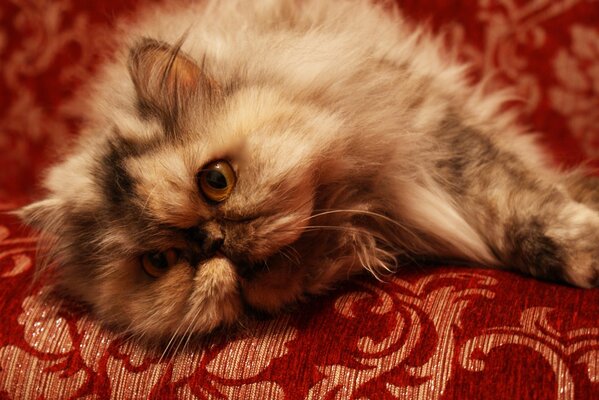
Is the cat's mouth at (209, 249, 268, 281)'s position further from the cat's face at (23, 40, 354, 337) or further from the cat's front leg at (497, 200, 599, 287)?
the cat's front leg at (497, 200, 599, 287)

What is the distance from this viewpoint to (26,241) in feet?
4.33

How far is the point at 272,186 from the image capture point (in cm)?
84

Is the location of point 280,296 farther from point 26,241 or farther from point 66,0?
point 66,0

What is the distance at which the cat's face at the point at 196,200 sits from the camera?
2.82 feet

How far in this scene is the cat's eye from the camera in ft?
2.85

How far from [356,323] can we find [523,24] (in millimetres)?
1252

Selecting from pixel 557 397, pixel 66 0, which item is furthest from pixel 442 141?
pixel 66 0

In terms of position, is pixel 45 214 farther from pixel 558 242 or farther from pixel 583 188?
pixel 583 188

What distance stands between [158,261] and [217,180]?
7.9 inches

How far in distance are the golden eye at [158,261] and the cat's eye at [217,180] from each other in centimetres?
13

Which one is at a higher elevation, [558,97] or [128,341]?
[558,97]

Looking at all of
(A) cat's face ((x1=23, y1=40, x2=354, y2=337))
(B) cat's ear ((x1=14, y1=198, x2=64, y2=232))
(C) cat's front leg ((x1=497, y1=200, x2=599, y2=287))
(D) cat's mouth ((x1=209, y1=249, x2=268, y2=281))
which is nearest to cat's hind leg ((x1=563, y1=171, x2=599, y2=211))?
(C) cat's front leg ((x1=497, y1=200, x2=599, y2=287))

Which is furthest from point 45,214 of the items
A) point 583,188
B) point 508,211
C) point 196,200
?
point 583,188

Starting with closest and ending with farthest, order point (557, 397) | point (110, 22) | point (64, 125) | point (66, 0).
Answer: point (557, 397) → point (110, 22) → point (66, 0) → point (64, 125)
